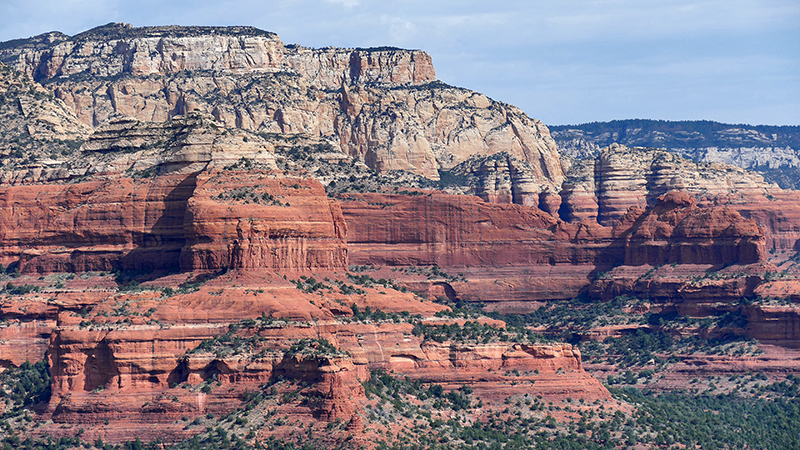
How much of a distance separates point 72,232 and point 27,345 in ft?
33.4

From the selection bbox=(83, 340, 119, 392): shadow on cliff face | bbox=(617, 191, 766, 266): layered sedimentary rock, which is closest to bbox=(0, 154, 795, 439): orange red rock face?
bbox=(83, 340, 119, 392): shadow on cliff face

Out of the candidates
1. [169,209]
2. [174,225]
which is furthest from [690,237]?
[169,209]

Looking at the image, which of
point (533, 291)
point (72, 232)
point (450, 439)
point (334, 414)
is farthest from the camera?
point (533, 291)

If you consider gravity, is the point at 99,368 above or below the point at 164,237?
below

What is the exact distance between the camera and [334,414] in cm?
11375

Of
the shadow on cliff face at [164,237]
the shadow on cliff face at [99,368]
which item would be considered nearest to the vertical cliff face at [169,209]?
the shadow on cliff face at [164,237]

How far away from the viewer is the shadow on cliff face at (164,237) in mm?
138625

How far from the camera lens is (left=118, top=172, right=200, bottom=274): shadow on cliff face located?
13862 centimetres

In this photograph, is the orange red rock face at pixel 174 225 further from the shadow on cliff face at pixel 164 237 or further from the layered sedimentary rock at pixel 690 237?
the layered sedimentary rock at pixel 690 237

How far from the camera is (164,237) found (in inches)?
5507

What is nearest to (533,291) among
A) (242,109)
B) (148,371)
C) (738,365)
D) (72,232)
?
(738,365)

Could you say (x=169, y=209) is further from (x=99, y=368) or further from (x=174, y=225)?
(x=99, y=368)

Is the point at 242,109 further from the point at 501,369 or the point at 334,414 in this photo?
the point at 334,414

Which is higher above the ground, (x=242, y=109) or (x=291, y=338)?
(x=242, y=109)
